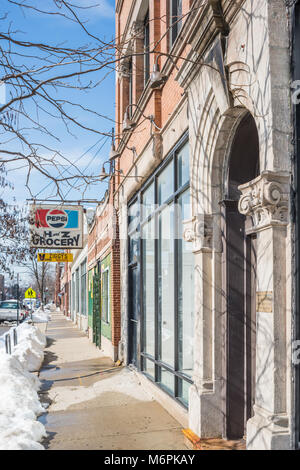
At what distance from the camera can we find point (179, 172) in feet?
24.3

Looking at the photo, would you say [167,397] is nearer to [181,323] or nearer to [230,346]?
[181,323]

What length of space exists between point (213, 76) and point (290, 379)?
3.30 metres

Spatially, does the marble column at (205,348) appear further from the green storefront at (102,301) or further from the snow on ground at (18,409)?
the green storefront at (102,301)

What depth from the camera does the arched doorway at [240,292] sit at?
17.1ft

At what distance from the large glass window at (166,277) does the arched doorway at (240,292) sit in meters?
1.16

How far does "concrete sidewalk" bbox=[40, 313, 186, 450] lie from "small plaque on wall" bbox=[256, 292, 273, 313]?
2.65 m

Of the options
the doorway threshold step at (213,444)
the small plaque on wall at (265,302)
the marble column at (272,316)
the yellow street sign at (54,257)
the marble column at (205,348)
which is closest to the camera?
the marble column at (272,316)

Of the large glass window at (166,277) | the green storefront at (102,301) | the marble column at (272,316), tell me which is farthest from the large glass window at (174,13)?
the green storefront at (102,301)

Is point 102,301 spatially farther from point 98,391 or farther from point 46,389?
point 98,391

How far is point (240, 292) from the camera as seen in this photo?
5.31m

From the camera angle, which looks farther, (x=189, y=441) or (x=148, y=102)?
(x=148, y=102)

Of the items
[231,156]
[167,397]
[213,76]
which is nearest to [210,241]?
[231,156]

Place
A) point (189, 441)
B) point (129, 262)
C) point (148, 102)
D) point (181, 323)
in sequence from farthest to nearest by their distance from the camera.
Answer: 1. point (129, 262)
2. point (148, 102)
3. point (181, 323)
4. point (189, 441)

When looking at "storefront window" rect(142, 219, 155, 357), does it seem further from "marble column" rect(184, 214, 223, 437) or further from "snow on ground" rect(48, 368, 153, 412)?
"marble column" rect(184, 214, 223, 437)
